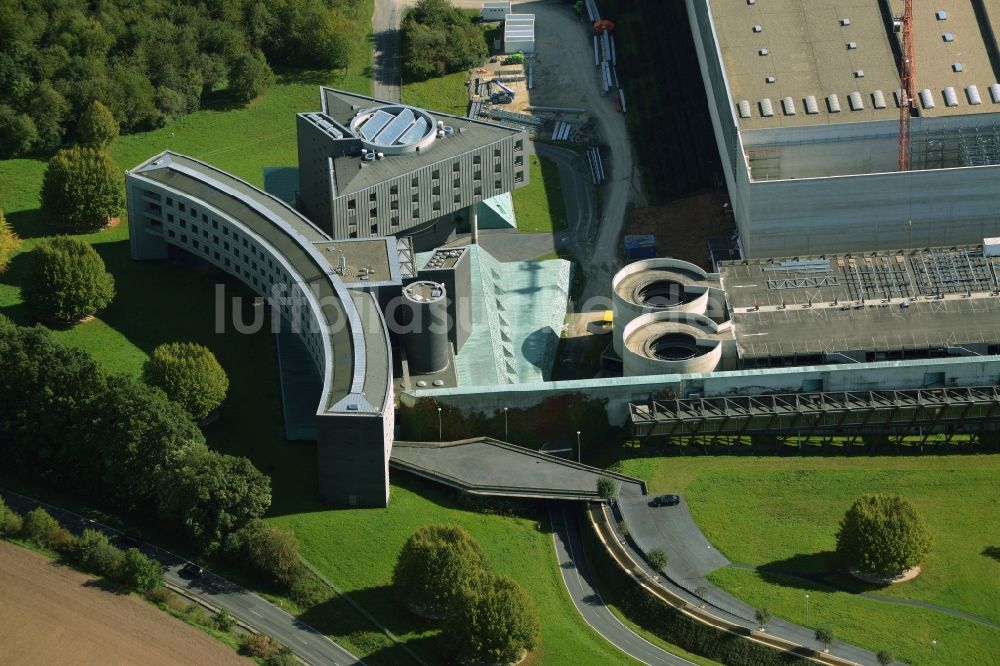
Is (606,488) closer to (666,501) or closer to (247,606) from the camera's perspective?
(666,501)

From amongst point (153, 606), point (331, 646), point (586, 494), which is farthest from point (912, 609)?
point (153, 606)

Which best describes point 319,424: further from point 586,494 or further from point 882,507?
point 882,507

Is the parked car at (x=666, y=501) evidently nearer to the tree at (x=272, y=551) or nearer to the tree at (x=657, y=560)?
the tree at (x=657, y=560)

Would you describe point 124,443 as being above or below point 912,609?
above

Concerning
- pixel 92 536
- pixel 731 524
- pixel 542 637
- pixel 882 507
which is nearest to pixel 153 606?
pixel 92 536

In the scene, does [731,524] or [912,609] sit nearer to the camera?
[912,609]

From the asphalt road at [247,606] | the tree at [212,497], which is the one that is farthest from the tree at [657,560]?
the tree at [212,497]
